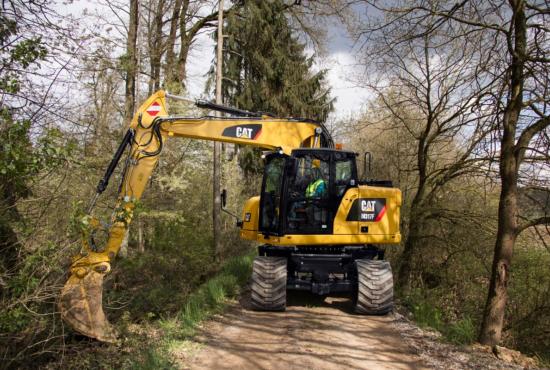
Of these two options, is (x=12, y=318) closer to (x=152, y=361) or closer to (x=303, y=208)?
(x=152, y=361)

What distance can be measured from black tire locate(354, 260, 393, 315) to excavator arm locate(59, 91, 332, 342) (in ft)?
7.74

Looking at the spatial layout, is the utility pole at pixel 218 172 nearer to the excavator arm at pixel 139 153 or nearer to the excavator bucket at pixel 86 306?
the excavator arm at pixel 139 153

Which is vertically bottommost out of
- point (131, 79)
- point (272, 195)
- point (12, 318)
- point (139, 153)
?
point (12, 318)

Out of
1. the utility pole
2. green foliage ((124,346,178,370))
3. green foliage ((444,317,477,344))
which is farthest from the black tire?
the utility pole

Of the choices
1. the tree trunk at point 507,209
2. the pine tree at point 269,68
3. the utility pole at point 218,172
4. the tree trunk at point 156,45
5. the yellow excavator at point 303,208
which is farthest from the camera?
the pine tree at point 269,68

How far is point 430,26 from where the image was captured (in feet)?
21.7

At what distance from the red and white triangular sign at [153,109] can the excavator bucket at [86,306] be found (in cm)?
247

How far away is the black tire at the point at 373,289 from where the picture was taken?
7160 mm

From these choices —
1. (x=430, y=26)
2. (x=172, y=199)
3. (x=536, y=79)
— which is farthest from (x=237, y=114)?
(x=172, y=199)

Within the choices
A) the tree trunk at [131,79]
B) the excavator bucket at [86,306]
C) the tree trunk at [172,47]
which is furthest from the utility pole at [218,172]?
the excavator bucket at [86,306]

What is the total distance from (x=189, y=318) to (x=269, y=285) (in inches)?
55.3

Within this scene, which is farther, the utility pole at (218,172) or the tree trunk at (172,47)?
the tree trunk at (172,47)

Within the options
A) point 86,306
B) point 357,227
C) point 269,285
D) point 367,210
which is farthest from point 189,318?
point 367,210

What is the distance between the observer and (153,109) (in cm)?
682
